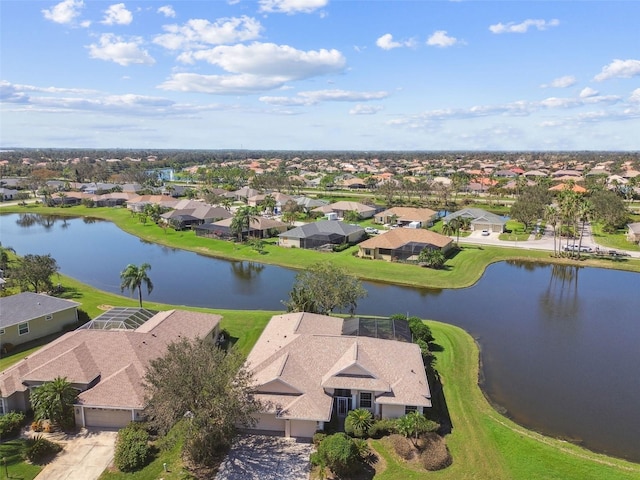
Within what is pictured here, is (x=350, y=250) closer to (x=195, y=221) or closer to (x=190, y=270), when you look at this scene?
(x=190, y=270)

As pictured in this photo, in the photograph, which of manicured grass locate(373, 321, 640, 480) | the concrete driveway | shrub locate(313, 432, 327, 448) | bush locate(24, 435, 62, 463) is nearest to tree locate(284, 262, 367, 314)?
manicured grass locate(373, 321, 640, 480)

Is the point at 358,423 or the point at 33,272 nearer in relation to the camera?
the point at 358,423

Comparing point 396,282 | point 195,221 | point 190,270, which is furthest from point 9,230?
point 396,282

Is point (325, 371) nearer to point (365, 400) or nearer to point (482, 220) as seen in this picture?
point (365, 400)

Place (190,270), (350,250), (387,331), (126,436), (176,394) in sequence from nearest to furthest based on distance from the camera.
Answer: (176,394) → (126,436) → (387,331) → (190,270) → (350,250)

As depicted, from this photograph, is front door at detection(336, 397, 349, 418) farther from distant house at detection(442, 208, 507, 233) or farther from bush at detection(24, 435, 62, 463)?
distant house at detection(442, 208, 507, 233)

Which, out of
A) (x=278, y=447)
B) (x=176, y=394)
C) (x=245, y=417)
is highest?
(x=176, y=394)

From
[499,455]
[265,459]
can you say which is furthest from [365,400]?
[499,455]

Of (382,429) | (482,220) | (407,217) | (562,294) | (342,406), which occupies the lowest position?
(382,429)
